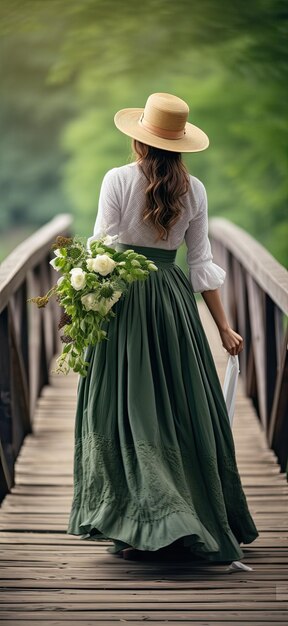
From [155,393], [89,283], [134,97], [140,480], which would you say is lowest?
[134,97]

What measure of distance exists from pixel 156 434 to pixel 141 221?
60 cm

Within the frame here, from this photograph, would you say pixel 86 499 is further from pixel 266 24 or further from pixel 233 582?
pixel 266 24

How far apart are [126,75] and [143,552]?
13573 millimetres

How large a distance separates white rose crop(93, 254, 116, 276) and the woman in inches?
5.2

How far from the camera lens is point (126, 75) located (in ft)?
53.0

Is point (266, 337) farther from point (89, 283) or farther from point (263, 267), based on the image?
point (89, 283)

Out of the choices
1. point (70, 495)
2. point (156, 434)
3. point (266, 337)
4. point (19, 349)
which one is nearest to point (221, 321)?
point (156, 434)

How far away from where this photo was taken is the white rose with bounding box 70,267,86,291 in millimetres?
3049

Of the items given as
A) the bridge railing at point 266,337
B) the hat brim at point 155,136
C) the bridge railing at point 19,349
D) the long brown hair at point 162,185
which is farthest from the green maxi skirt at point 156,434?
the bridge railing at point 19,349

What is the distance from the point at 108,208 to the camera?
3.15 meters

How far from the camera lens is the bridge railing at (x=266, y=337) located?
4.17 meters

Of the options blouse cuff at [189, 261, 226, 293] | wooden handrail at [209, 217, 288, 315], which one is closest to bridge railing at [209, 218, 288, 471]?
wooden handrail at [209, 217, 288, 315]

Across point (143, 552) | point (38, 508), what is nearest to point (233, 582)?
point (143, 552)

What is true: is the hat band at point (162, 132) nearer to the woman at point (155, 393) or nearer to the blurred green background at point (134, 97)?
the woman at point (155, 393)
